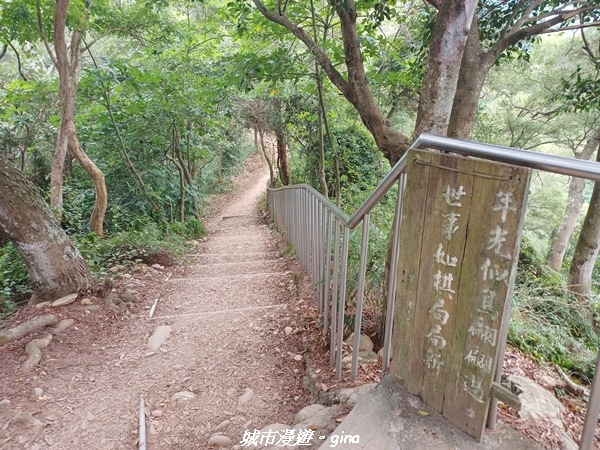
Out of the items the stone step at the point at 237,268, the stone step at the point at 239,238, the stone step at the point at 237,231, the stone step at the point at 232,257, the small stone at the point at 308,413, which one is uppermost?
the small stone at the point at 308,413

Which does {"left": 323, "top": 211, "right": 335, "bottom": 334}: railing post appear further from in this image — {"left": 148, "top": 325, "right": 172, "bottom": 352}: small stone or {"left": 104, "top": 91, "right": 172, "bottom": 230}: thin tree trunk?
{"left": 104, "top": 91, "right": 172, "bottom": 230}: thin tree trunk

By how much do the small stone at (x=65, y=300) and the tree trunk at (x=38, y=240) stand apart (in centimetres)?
6

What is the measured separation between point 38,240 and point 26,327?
0.72 m

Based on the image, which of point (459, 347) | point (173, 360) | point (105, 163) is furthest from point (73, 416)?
point (105, 163)

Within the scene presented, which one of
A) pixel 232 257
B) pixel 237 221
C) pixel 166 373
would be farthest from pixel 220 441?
pixel 237 221

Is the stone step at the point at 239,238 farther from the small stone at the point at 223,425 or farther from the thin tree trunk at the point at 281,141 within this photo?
the small stone at the point at 223,425

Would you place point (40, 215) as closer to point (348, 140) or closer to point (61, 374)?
point (61, 374)

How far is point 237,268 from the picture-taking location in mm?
4965

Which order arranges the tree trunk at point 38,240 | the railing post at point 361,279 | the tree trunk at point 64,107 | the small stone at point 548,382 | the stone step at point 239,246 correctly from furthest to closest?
the stone step at point 239,246
the tree trunk at point 64,107
the tree trunk at point 38,240
the small stone at point 548,382
the railing post at point 361,279

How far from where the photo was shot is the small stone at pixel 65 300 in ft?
10.3

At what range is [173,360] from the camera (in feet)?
9.21

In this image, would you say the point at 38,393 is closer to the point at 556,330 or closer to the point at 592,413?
the point at 592,413

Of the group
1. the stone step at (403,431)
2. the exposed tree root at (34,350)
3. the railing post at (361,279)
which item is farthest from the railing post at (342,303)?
the exposed tree root at (34,350)

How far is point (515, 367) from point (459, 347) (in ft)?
4.37
